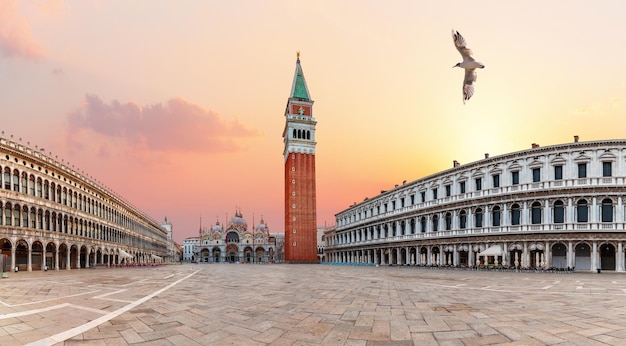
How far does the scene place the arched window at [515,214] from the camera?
36.4 metres

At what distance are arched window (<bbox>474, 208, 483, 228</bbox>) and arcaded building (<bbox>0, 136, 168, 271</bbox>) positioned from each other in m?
44.4

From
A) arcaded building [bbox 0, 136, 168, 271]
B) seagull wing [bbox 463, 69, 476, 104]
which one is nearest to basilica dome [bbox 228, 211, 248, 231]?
arcaded building [bbox 0, 136, 168, 271]

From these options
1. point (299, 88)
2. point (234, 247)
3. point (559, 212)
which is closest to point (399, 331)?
point (559, 212)

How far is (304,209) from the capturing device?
77.9 m

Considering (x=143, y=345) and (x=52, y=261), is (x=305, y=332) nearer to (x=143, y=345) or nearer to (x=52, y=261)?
(x=143, y=345)

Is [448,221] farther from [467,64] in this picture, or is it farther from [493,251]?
[467,64]

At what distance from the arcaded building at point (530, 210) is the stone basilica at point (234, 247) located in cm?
8239

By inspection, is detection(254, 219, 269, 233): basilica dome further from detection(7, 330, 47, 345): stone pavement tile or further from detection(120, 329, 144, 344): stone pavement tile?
detection(120, 329, 144, 344): stone pavement tile

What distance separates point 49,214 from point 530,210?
1913 inches

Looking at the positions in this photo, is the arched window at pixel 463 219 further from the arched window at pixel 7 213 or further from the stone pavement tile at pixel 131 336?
the arched window at pixel 7 213

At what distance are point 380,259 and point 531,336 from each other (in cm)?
5399

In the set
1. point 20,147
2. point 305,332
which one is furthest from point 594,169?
point 20,147

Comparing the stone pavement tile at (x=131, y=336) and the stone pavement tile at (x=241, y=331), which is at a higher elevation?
the stone pavement tile at (x=131, y=336)

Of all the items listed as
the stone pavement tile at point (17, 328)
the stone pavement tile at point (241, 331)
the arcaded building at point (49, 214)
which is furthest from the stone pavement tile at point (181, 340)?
the arcaded building at point (49, 214)
